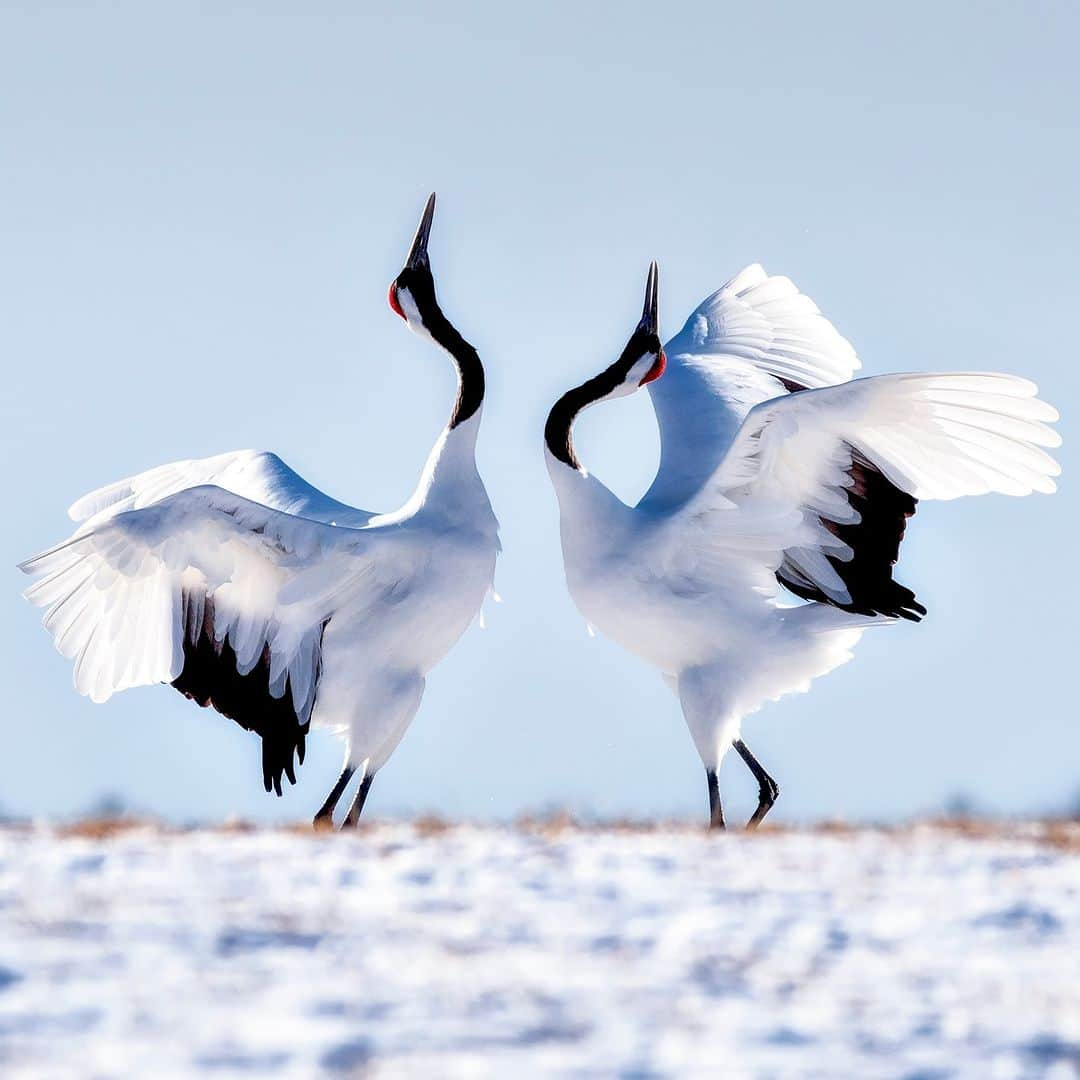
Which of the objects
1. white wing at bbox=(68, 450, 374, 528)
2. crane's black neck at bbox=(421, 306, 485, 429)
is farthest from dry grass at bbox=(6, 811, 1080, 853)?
crane's black neck at bbox=(421, 306, 485, 429)

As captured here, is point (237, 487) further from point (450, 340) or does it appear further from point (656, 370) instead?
point (656, 370)

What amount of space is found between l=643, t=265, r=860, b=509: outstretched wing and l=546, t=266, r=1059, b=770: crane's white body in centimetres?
3

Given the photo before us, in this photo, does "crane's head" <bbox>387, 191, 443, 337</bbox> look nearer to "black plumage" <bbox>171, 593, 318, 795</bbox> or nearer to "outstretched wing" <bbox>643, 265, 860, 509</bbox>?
"outstretched wing" <bbox>643, 265, 860, 509</bbox>

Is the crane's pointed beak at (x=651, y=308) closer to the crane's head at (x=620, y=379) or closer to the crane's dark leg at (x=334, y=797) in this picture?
the crane's head at (x=620, y=379)

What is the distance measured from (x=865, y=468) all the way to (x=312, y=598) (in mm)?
3084

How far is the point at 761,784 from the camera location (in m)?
10.7

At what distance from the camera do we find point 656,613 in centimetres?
981

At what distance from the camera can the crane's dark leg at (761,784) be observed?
10571 mm

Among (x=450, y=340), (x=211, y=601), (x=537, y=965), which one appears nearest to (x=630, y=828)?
(x=211, y=601)

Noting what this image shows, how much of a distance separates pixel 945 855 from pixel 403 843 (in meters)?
2.00

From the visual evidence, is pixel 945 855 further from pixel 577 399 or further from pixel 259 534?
pixel 577 399

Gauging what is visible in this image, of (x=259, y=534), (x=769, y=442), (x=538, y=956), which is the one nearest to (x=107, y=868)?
(x=538, y=956)

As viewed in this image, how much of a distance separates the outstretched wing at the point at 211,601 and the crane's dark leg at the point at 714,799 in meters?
2.22

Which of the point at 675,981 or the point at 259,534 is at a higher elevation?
the point at 259,534
